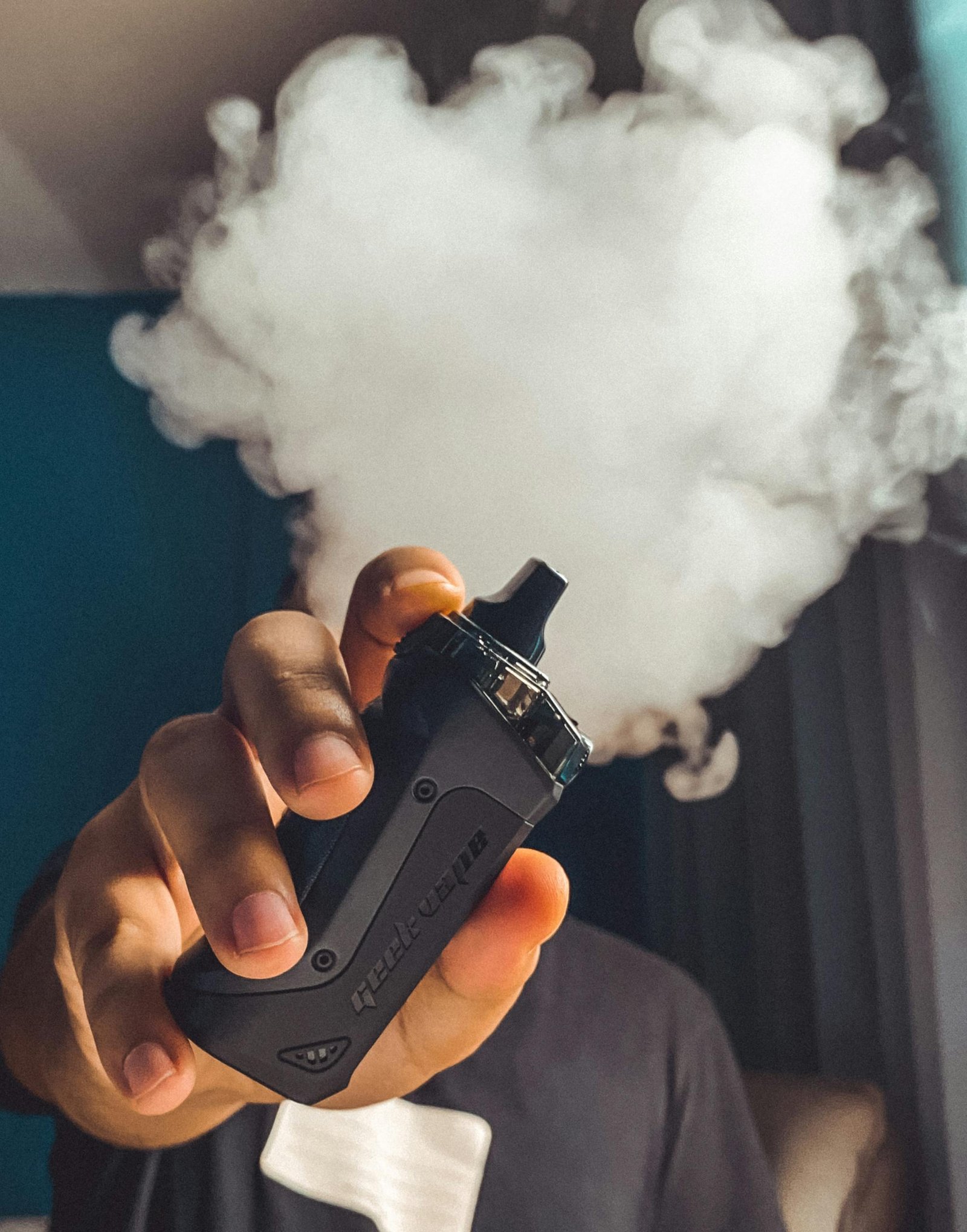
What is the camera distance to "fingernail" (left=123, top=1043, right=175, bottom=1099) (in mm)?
433

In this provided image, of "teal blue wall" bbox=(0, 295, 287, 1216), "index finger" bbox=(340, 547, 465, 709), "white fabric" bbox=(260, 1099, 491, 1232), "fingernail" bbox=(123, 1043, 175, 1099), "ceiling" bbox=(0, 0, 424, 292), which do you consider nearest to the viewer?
"fingernail" bbox=(123, 1043, 175, 1099)

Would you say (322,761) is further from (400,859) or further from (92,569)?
(92,569)

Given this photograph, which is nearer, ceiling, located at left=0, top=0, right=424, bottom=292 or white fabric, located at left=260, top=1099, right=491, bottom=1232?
white fabric, located at left=260, top=1099, right=491, bottom=1232

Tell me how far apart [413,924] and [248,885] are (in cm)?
10

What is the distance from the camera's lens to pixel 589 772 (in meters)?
2.29

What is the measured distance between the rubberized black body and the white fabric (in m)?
0.59

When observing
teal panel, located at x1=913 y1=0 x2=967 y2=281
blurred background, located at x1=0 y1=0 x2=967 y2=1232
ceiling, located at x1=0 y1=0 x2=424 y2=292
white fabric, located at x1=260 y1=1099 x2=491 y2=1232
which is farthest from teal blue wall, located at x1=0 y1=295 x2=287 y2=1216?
teal panel, located at x1=913 y1=0 x2=967 y2=281

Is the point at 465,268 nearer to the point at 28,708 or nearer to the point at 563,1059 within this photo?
the point at 563,1059

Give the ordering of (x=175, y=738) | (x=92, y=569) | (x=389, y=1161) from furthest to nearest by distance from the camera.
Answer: (x=92, y=569), (x=389, y=1161), (x=175, y=738)

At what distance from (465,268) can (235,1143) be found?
112cm

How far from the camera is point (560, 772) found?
0.47 metres

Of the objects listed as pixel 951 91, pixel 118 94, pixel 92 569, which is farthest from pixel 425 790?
pixel 92 569

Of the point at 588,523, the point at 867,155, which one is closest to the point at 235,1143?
the point at 588,523

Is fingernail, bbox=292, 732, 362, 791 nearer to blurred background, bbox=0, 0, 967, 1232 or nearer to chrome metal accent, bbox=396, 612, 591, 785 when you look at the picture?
chrome metal accent, bbox=396, 612, 591, 785
